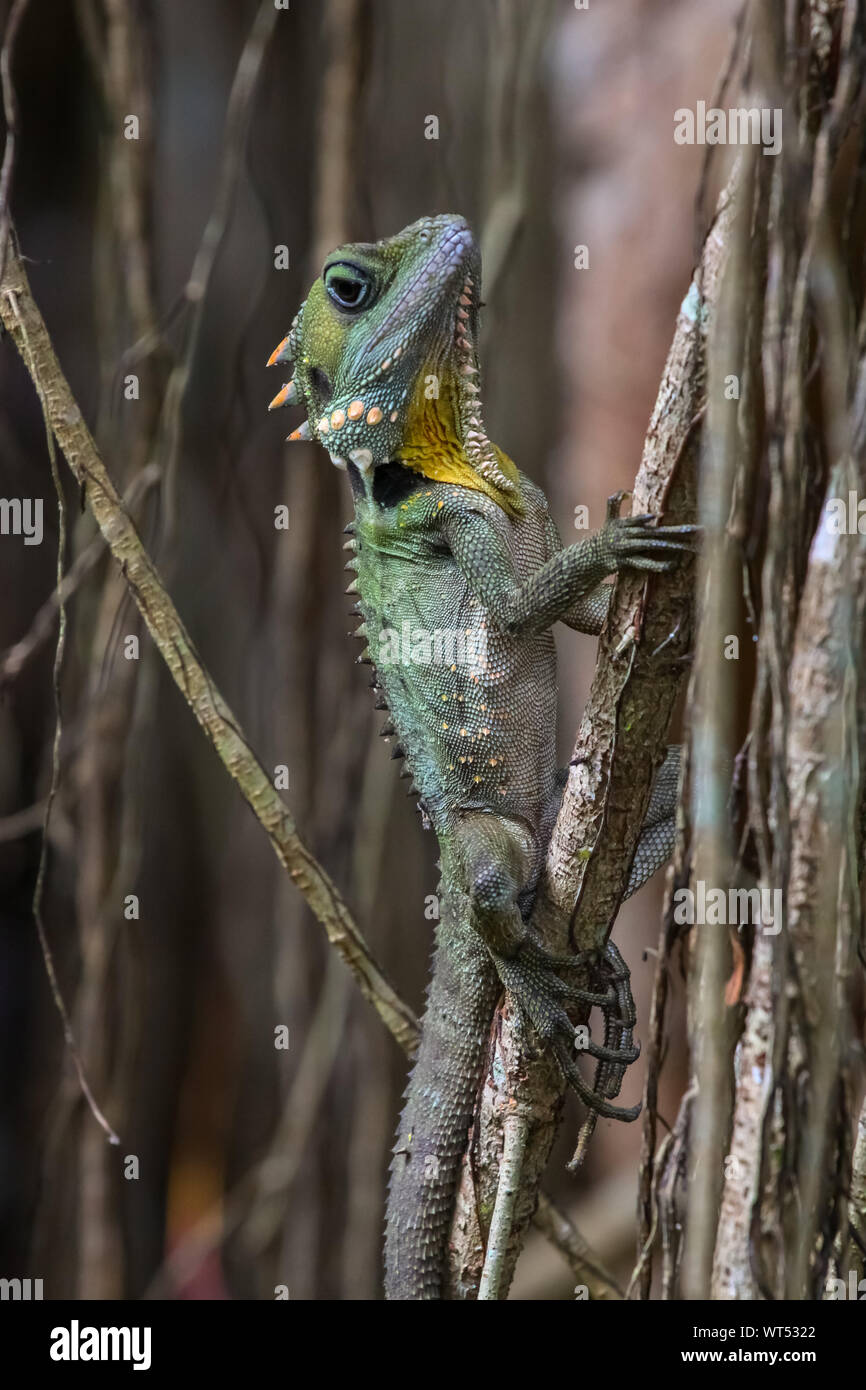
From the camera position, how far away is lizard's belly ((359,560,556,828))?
2.11 meters

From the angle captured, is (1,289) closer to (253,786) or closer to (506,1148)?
(253,786)

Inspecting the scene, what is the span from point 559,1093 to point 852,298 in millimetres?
1303

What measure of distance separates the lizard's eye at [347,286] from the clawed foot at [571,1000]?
3.93ft

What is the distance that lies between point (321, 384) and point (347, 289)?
0.62ft

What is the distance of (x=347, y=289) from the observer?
84.9 inches

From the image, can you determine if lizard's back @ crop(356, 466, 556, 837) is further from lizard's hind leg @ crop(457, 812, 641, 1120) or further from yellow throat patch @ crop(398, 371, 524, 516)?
lizard's hind leg @ crop(457, 812, 641, 1120)

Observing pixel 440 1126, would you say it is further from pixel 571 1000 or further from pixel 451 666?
pixel 451 666

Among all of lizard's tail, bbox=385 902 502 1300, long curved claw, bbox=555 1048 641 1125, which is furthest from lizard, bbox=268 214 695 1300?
long curved claw, bbox=555 1048 641 1125

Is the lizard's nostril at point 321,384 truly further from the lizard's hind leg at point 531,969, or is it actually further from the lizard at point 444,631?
the lizard's hind leg at point 531,969

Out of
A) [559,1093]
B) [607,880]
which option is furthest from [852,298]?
[559,1093]

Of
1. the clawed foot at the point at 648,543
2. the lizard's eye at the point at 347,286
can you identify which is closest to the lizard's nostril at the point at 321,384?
the lizard's eye at the point at 347,286

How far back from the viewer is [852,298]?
1359 mm

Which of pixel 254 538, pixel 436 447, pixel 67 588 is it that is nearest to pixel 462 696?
pixel 436 447

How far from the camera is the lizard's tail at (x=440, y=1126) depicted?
2090 mm
